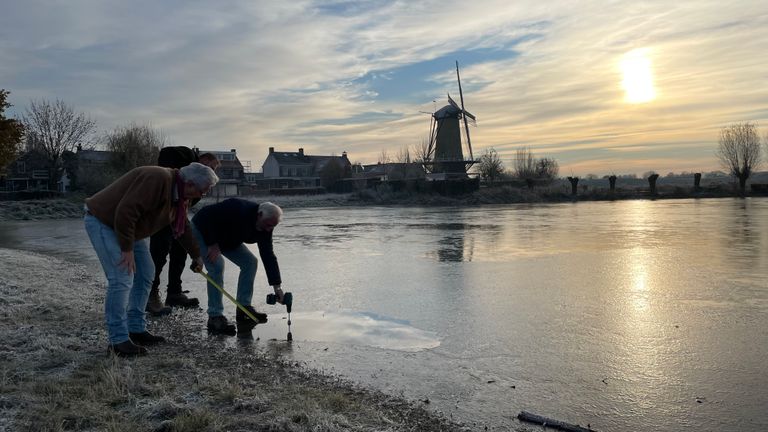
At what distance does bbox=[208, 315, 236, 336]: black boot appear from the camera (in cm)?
535

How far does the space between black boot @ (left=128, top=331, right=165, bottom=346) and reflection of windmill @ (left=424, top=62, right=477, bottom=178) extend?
59.9 meters

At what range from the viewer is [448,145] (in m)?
66.4

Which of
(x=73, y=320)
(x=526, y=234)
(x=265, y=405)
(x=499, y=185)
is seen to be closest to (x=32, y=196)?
(x=499, y=185)

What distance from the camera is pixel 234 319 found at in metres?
6.10

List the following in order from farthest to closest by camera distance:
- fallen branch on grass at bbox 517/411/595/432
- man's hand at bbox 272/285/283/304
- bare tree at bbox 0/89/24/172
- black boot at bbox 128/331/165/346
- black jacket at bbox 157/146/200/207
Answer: bare tree at bbox 0/89/24/172
black jacket at bbox 157/146/200/207
man's hand at bbox 272/285/283/304
black boot at bbox 128/331/165/346
fallen branch on grass at bbox 517/411/595/432

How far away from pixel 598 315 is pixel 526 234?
10.2 meters

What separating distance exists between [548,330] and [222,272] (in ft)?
11.2

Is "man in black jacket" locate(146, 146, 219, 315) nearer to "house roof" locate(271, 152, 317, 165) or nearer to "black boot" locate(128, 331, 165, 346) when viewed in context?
"black boot" locate(128, 331, 165, 346)

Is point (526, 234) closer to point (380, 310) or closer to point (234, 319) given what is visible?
point (380, 310)

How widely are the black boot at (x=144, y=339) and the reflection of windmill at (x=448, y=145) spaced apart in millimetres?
59878

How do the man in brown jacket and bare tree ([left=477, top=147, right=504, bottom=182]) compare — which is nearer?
the man in brown jacket

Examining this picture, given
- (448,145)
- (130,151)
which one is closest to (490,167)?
(448,145)

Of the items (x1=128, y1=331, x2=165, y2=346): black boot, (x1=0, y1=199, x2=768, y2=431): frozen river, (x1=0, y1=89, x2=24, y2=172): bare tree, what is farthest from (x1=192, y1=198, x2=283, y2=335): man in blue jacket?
(x1=0, y1=89, x2=24, y2=172): bare tree

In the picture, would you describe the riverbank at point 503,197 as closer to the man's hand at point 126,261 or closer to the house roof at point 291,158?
the house roof at point 291,158
